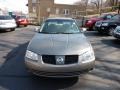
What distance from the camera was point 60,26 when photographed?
8.24m

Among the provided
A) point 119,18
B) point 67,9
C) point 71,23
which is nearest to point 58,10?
point 67,9

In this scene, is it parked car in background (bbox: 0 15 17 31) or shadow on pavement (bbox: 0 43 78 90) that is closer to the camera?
shadow on pavement (bbox: 0 43 78 90)

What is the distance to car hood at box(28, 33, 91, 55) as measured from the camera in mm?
6023

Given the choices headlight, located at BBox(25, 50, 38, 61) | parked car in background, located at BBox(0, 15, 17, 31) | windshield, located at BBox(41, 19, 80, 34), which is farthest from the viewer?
parked car in background, located at BBox(0, 15, 17, 31)

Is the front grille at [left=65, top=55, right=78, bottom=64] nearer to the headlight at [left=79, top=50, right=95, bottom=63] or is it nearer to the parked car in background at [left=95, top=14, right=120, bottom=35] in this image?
the headlight at [left=79, top=50, right=95, bottom=63]

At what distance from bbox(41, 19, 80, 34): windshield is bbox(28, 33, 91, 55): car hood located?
71 cm

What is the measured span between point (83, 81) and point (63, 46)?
3.37 feet

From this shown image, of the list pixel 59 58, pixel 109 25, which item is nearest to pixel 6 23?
pixel 109 25

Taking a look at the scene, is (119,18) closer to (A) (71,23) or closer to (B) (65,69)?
(A) (71,23)

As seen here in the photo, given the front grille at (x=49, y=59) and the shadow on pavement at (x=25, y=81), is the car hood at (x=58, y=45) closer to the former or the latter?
the front grille at (x=49, y=59)

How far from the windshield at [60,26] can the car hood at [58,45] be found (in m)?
0.71

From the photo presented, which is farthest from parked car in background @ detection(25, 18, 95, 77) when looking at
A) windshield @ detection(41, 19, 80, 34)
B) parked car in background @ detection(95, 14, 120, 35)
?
parked car in background @ detection(95, 14, 120, 35)

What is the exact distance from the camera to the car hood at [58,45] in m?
6.02

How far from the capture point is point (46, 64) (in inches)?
232
